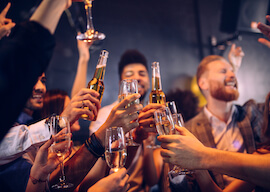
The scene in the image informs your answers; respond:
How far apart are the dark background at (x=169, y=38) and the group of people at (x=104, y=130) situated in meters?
0.33

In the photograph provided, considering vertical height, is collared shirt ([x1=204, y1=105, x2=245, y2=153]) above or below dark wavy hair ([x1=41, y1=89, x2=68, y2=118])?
below

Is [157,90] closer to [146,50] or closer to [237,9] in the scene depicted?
[146,50]

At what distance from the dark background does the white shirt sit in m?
0.89

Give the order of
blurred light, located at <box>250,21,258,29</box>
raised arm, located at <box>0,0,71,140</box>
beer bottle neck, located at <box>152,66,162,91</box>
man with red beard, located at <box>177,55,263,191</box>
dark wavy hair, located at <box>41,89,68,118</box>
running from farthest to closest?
blurred light, located at <box>250,21,258,29</box>, man with red beard, located at <box>177,55,263,191</box>, dark wavy hair, located at <box>41,89,68,118</box>, beer bottle neck, located at <box>152,66,162,91</box>, raised arm, located at <box>0,0,71,140</box>

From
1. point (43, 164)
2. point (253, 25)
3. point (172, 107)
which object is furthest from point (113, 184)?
point (253, 25)

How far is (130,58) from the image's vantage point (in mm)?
2523

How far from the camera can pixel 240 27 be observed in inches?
123

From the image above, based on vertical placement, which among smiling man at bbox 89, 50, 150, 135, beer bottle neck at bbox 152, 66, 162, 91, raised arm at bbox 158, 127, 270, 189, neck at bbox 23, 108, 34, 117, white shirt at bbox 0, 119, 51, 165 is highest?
smiling man at bbox 89, 50, 150, 135

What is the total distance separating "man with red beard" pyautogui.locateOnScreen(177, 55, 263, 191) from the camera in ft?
6.68

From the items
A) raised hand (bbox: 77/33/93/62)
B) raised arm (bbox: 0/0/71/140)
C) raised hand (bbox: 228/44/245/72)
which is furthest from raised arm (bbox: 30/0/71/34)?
raised hand (bbox: 228/44/245/72)

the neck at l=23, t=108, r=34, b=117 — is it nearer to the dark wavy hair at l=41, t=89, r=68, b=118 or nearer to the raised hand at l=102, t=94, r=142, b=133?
the dark wavy hair at l=41, t=89, r=68, b=118

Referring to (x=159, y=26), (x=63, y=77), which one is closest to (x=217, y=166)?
(x=63, y=77)

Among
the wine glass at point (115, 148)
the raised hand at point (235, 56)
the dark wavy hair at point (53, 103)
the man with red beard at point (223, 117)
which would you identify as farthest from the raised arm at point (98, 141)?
the raised hand at point (235, 56)

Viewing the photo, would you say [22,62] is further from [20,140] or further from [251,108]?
[251,108]
